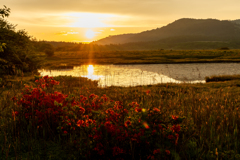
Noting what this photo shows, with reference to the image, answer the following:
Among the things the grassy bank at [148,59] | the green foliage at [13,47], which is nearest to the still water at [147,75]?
the green foliage at [13,47]

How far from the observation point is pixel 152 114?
3986 millimetres

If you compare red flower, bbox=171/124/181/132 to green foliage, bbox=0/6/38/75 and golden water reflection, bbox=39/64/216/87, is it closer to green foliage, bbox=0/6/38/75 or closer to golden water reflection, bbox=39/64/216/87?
golden water reflection, bbox=39/64/216/87

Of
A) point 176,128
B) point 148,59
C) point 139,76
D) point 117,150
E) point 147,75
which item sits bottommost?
point 139,76

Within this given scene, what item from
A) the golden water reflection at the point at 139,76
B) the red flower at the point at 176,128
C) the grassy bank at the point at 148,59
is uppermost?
the grassy bank at the point at 148,59

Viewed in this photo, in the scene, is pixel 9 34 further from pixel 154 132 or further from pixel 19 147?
pixel 154 132

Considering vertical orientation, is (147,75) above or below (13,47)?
below

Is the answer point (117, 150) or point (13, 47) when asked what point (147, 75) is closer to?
point (13, 47)

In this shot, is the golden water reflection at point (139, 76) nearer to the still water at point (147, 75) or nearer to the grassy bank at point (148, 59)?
the still water at point (147, 75)

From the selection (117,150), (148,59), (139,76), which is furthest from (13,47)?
(148,59)

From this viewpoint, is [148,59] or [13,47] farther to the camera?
[148,59]

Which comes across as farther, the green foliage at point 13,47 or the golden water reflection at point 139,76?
the golden water reflection at point 139,76

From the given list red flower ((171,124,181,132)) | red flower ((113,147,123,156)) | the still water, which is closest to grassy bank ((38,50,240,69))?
the still water

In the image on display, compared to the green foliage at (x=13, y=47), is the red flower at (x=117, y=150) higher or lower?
lower

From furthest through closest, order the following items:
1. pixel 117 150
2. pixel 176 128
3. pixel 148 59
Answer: pixel 148 59 < pixel 117 150 < pixel 176 128
